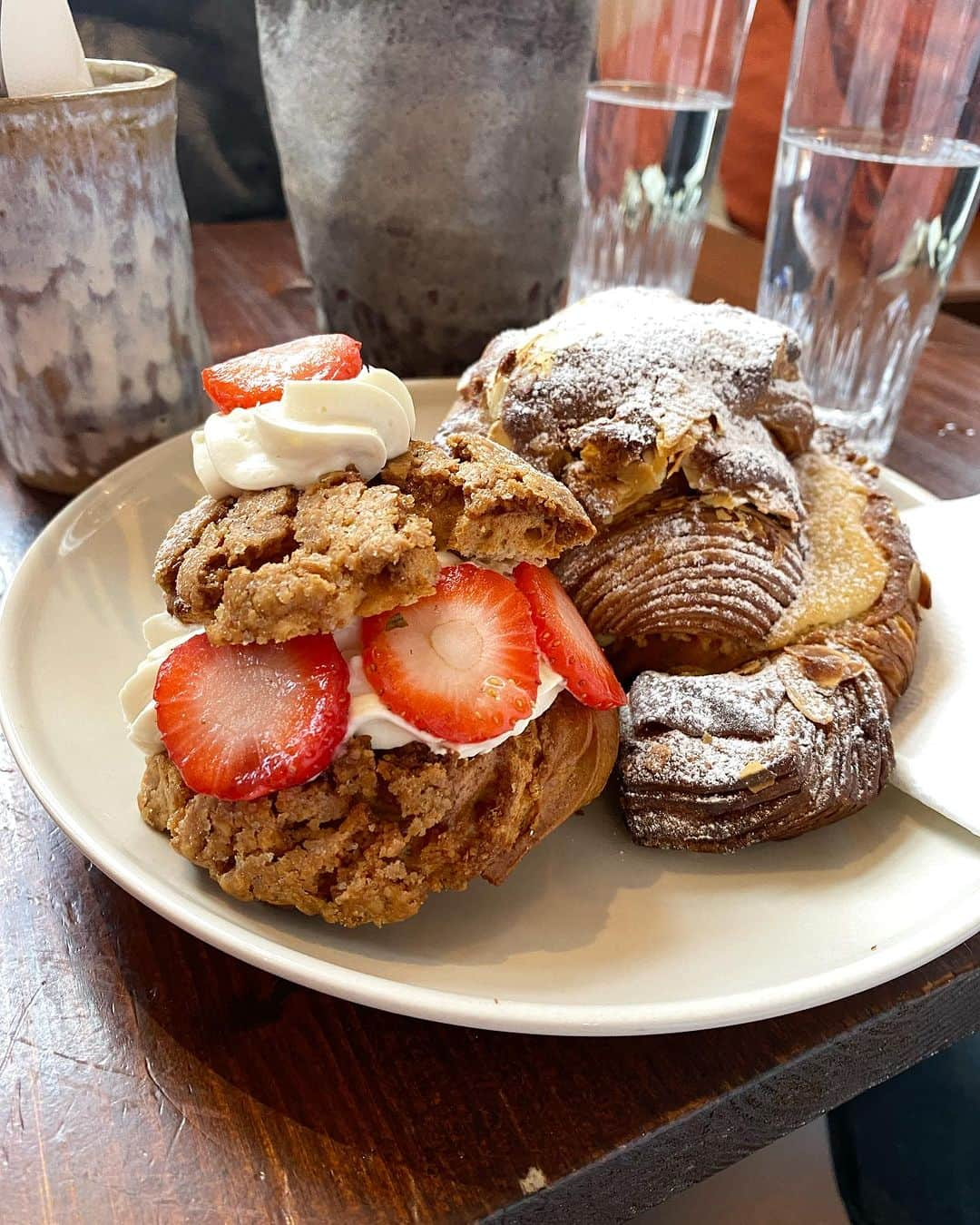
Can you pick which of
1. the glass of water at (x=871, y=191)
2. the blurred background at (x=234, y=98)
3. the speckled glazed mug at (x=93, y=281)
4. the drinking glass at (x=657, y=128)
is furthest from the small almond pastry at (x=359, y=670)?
the blurred background at (x=234, y=98)

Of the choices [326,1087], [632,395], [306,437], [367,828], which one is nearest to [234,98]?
[632,395]

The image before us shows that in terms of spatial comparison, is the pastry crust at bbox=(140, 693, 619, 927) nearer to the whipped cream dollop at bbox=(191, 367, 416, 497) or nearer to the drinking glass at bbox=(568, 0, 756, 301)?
the whipped cream dollop at bbox=(191, 367, 416, 497)

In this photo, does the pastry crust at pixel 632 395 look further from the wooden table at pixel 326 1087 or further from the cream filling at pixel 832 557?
the wooden table at pixel 326 1087

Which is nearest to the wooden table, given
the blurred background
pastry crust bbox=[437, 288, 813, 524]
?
pastry crust bbox=[437, 288, 813, 524]

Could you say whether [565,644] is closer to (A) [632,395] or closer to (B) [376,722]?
(B) [376,722]

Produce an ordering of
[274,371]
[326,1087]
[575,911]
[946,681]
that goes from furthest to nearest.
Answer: [946,681]
[274,371]
[575,911]
[326,1087]

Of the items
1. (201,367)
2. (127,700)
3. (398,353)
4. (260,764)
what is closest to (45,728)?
(127,700)

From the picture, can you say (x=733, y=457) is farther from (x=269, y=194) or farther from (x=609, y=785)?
(x=269, y=194)
